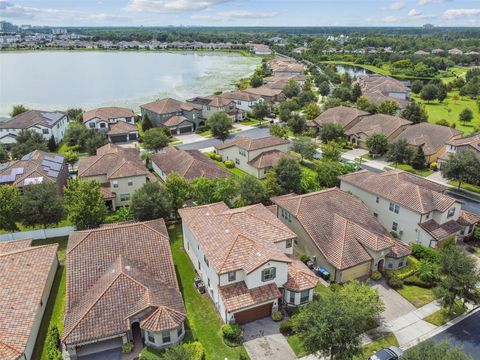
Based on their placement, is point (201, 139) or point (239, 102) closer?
point (201, 139)

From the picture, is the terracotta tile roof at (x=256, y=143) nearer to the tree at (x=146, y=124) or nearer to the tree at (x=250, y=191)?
the tree at (x=250, y=191)

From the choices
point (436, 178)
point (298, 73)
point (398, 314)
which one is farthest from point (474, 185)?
point (298, 73)

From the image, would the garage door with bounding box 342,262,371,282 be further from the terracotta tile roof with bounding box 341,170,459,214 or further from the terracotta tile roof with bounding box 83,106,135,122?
the terracotta tile roof with bounding box 83,106,135,122

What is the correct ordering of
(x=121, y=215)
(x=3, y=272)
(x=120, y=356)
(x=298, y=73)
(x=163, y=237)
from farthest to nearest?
(x=298, y=73), (x=121, y=215), (x=163, y=237), (x=3, y=272), (x=120, y=356)

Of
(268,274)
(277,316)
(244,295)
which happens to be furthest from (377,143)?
(244,295)

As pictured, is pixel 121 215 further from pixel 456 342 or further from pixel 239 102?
pixel 239 102

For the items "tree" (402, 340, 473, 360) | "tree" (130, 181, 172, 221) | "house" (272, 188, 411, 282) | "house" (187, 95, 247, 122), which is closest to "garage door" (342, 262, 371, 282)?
"house" (272, 188, 411, 282)

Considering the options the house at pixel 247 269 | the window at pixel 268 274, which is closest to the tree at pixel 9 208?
the house at pixel 247 269

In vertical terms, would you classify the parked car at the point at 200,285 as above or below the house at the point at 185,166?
below
